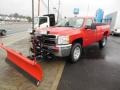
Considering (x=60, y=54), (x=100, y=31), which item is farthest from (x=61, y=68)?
(x=100, y=31)

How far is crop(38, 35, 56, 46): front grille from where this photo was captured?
6.59 meters

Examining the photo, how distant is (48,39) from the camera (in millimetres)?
6719

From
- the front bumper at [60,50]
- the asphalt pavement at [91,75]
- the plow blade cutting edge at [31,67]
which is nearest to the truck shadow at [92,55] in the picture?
the asphalt pavement at [91,75]

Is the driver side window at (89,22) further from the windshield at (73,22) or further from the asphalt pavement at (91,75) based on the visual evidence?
the asphalt pavement at (91,75)

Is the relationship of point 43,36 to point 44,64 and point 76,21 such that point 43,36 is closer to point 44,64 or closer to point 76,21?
point 44,64

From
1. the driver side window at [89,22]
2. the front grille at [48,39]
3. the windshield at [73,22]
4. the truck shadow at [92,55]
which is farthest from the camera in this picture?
the truck shadow at [92,55]

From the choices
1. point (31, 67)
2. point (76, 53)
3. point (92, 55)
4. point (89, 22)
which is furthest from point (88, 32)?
point (31, 67)

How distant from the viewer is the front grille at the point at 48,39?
6.59m

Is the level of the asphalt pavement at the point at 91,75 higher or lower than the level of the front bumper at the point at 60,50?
lower

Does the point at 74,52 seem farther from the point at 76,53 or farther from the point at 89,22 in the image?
the point at 89,22

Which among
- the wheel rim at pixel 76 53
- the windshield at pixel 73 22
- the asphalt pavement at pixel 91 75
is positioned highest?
the windshield at pixel 73 22

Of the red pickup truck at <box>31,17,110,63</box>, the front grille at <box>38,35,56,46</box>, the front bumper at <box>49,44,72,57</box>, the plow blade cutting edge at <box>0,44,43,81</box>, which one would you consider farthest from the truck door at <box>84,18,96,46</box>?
the plow blade cutting edge at <box>0,44,43,81</box>

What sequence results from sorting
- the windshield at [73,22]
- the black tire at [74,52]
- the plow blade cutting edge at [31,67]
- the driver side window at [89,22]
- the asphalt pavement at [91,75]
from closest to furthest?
1. the plow blade cutting edge at [31,67]
2. the asphalt pavement at [91,75]
3. the black tire at [74,52]
4. the windshield at [73,22]
5. the driver side window at [89,22]

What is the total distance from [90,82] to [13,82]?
225 centimetres
